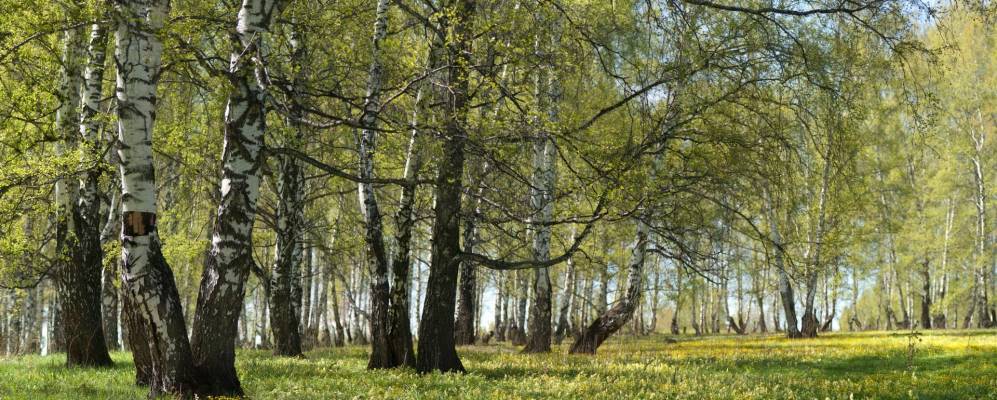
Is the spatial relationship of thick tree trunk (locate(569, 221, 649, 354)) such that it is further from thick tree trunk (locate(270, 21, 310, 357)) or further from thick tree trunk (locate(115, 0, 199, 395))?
thick tree trunk (locate(115, 0, 199, 395))

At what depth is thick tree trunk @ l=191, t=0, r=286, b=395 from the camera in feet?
29.5

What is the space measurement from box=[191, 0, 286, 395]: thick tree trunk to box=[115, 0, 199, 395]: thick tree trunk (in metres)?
0.29

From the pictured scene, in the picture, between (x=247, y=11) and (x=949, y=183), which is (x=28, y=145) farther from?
(x=949, y=183)

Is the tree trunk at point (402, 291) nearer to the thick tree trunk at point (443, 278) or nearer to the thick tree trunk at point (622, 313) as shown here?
the thick tree trunk at point (443, 278)

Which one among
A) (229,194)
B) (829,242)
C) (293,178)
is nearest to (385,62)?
(229,194)

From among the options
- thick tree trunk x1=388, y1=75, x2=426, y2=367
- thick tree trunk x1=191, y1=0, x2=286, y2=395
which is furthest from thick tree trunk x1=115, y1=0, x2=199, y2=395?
thick tree trunk x1=388, y1=75, x2=426, y2=367

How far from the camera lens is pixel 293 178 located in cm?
1700

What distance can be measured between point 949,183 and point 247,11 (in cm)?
4074

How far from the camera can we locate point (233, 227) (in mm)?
9008

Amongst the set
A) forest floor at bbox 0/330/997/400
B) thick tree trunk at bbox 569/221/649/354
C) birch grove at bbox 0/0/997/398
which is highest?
birch grove at bbox 0/0/997/398

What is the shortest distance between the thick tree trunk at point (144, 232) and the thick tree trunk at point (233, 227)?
29 centimetres

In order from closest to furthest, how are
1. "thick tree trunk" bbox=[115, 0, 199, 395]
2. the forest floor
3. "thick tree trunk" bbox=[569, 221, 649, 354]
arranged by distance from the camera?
"thick tree trunk" bbox=[115, 0, 199, 395]
the forest floor
"thick tree trunk" bbox=[569, 221, 649, 354]

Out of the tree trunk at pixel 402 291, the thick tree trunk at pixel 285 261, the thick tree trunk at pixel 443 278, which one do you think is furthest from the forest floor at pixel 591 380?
the thick tree trunk at pixel 285 261

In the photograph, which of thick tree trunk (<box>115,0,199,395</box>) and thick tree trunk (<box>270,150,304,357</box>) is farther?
thick tree trunk (<box>270,150,304,357</box>)
